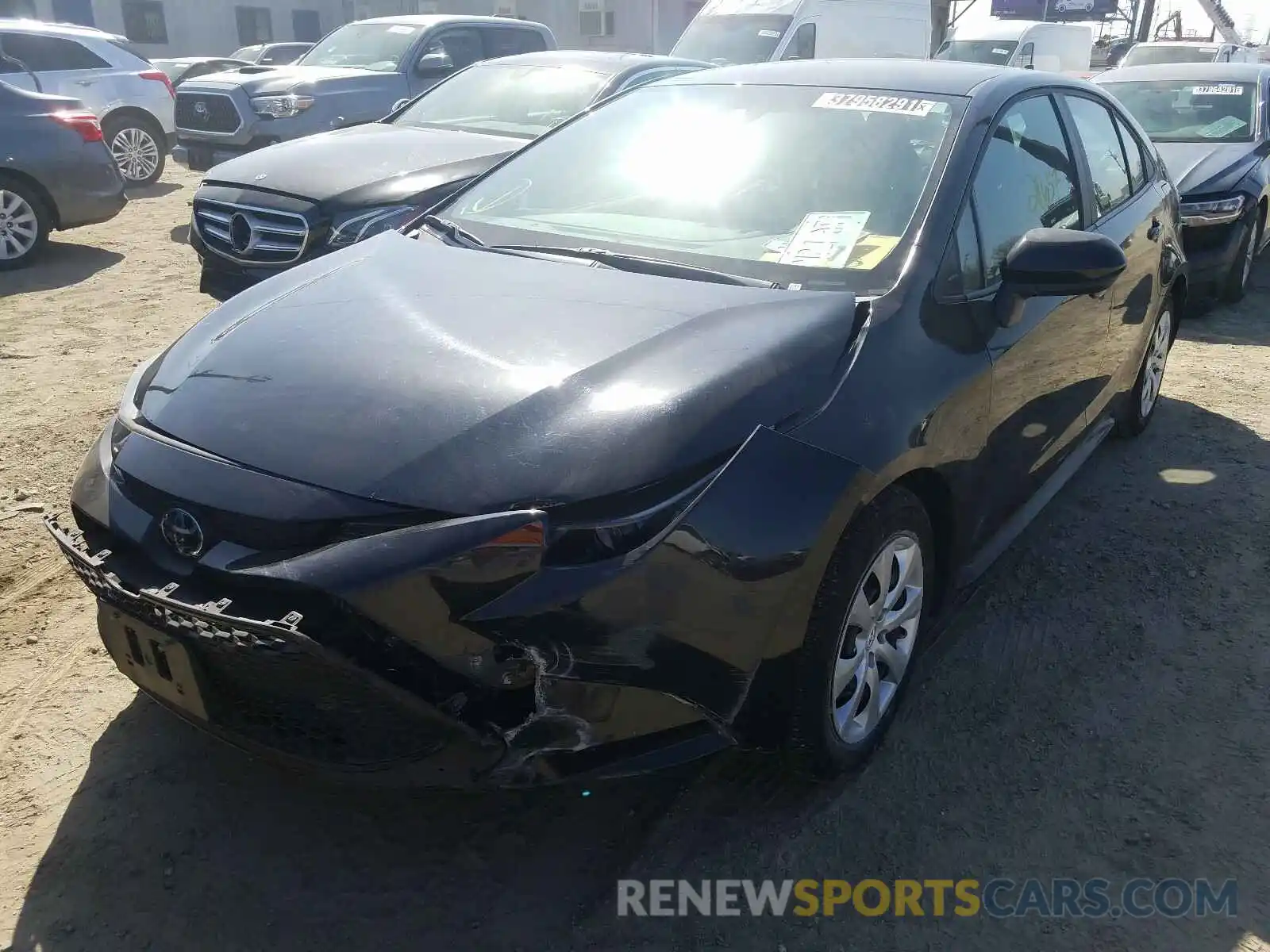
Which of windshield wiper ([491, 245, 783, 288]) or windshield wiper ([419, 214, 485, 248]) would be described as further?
windshield wiper ([419, 214, 485, 248])

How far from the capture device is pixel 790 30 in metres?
13.3

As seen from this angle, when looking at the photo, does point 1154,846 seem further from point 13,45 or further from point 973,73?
point 13,45

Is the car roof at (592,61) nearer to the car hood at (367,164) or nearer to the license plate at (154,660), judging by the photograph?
the car hood at (367,164)

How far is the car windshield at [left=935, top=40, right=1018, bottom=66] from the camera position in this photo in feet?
53.2

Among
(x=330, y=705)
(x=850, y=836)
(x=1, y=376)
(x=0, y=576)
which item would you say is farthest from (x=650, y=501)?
(x=1, y=376)

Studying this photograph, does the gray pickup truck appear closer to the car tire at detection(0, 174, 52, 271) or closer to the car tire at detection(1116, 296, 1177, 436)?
the car tire at detection(0, 174, 52, 271)

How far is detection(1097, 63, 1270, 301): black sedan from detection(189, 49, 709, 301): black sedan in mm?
4002

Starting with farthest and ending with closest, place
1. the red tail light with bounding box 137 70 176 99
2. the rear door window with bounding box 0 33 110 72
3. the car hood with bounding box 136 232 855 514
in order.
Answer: the red tail light with bounding box 137 70 176 99, the rear door window with bounding box 0 33 110 72, the car hood with bounding box 136 232 855 514

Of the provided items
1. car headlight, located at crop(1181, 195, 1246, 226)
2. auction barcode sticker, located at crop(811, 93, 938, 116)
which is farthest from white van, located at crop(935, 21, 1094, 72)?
auction barcode sticker, located at crop(811, 93, 938, 116)

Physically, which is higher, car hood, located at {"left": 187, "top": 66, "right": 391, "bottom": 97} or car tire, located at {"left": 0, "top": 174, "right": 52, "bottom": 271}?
car hood, located at {"left": 187, "top": 66, "right": 391, "bottom": 97}

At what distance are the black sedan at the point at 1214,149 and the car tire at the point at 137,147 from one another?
9689 millimetres

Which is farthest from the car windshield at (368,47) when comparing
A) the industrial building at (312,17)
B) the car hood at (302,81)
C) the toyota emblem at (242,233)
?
the industrial building at (312,17)

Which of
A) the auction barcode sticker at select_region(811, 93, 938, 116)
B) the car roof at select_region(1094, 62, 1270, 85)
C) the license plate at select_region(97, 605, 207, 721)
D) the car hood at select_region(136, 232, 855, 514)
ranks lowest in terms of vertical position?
the license plate at select_region(97, 605, 207, 721)

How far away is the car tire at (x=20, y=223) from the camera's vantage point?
7.75 m
